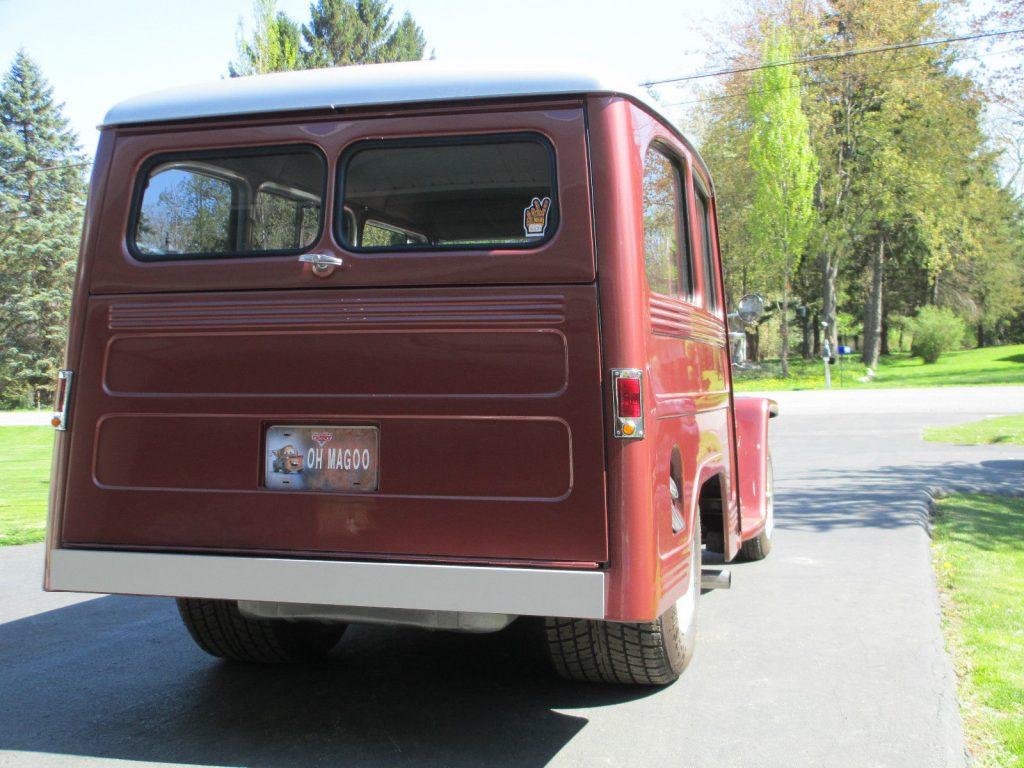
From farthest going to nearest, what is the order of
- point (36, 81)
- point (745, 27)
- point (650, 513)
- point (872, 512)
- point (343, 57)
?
point (36, 81) → point (343, 57) → point (745, 27) → point (872, 512) → point (650, 513)

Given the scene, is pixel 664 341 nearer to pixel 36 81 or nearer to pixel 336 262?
pixel 336 262

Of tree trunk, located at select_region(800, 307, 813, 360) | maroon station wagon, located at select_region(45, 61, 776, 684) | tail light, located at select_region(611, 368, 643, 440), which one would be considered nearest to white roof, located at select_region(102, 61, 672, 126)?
maroon station wagon, located at select_region(45, 61, 776, 684)

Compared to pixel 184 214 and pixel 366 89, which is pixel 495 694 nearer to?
pixel 184 214

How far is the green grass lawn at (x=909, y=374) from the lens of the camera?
3253 cm

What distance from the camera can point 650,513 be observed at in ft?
11.5

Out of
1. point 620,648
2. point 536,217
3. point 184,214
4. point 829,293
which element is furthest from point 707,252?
point 829,293

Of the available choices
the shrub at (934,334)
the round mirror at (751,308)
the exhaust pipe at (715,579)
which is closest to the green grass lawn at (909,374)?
the shrub at (934,334)

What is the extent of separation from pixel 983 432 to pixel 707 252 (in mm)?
12066

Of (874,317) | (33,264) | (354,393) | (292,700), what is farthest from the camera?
(33,264)

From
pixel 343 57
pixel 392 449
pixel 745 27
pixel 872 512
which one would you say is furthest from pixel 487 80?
pixel 343 57

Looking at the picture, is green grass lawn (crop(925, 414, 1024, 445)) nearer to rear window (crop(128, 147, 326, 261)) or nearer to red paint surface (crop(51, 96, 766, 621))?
red paint surface (crop(51, 96, 766, 621))

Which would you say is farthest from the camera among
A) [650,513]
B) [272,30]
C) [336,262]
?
[272,30]

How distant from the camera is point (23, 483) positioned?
13352 mm

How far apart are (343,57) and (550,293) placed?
152 ft
